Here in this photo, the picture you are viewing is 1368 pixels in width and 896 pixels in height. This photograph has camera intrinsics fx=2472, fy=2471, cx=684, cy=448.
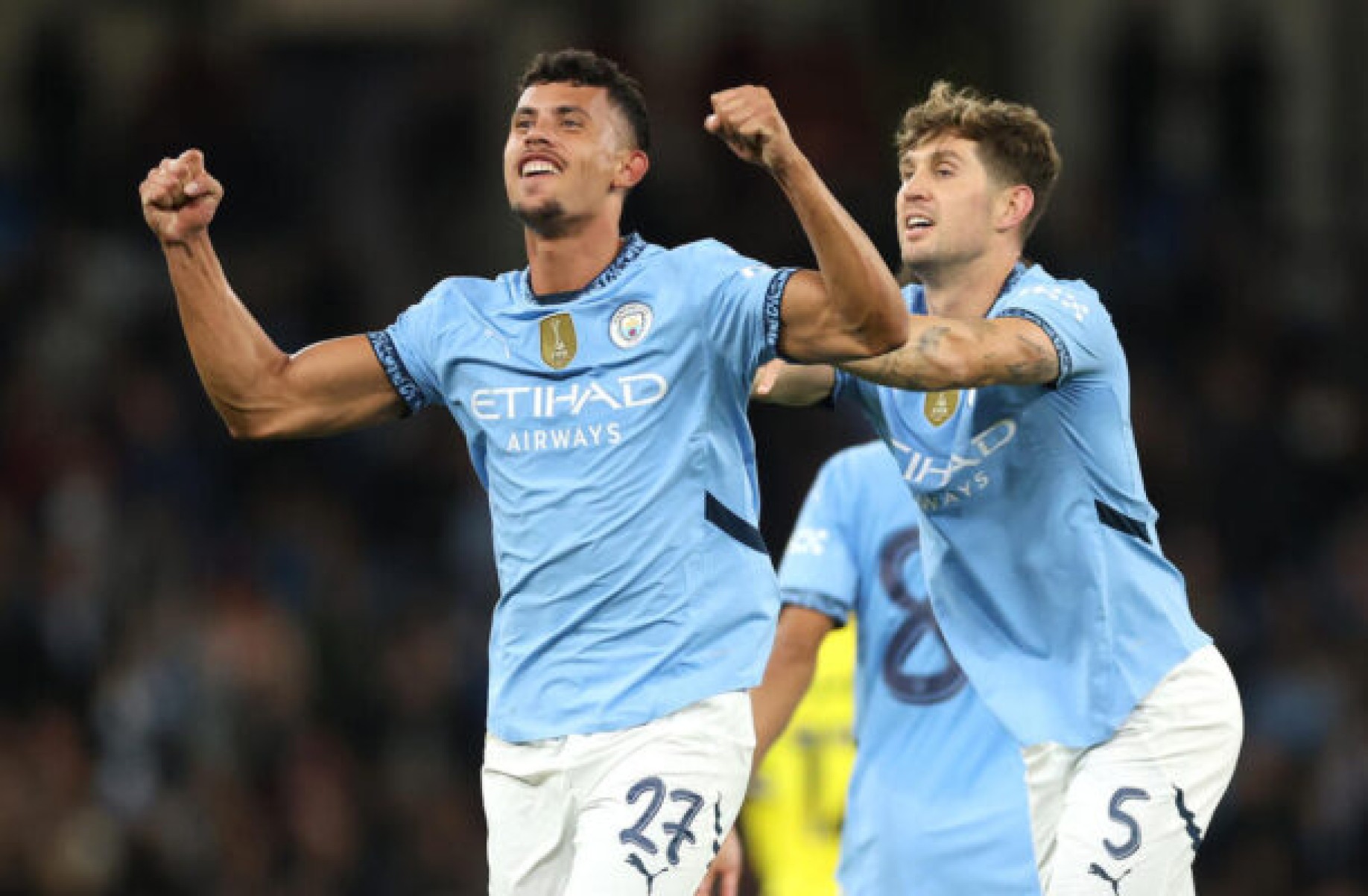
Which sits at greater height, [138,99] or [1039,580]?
[138,99]

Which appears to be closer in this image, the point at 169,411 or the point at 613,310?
the point at 613,310

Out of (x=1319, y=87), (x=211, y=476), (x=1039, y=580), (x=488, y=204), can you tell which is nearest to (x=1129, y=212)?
(x=1319, y=87)

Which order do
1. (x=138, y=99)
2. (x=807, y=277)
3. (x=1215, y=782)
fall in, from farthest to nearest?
(x=138, y=99) < (x=1215, y=782) < (x=807, y=277)

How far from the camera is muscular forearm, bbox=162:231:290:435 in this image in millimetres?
5738

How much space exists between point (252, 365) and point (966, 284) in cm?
181

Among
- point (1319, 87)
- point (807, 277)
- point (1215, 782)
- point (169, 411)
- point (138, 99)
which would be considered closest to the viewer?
point (807, 277)

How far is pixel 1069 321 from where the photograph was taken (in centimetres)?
591

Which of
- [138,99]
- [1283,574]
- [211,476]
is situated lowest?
[1283,574]

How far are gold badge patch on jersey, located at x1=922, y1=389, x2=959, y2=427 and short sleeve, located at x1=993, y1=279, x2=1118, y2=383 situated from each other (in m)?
0.24

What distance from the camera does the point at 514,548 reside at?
5.56m

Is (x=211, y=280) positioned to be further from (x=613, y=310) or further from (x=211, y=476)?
(x=211, y=476)

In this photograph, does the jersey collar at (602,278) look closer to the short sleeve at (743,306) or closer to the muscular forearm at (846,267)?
the short sleeve at (743,306)

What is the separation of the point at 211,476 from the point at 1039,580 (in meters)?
7.69

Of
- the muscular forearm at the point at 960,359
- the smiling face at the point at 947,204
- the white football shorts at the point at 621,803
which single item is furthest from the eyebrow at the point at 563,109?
the white football shorts at the point at 621,803
